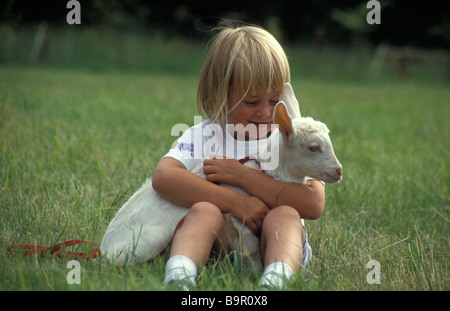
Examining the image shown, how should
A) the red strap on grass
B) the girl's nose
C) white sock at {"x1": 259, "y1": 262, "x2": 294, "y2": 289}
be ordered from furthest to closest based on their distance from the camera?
1. the girl's nose
2. the red strap on grass
3. white sock at {"x1": 259, "y1": 262, "x2": 294, "y2": 289}

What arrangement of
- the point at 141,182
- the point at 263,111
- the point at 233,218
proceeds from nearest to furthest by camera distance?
the point at 233,218, the point at 263,111, the point at 141,182

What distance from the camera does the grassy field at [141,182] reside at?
2.15m

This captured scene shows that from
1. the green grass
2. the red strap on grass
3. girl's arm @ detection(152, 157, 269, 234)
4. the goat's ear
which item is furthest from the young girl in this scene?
the red strap on grass

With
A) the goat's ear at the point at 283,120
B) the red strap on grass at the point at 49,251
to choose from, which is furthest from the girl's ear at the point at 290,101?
the red strap on grass at the point at 49,251

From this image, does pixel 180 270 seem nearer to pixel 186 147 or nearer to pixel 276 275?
pixel 276 275

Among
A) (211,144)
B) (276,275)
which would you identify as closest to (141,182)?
(211,144)

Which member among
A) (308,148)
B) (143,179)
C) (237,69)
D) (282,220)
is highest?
(237,69)

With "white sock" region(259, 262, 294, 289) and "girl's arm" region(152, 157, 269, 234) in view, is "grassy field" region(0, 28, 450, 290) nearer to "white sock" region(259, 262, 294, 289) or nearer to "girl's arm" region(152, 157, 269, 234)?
"white sock" region(259, 262, 294, 289)

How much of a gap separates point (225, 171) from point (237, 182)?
0.22 ft

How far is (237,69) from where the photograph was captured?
2510 millimetres

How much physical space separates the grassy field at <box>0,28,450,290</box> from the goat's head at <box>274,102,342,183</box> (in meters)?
0.41

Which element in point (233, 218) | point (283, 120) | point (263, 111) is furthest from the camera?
point (263, 111)

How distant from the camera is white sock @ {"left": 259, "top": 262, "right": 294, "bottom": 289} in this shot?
1.91m

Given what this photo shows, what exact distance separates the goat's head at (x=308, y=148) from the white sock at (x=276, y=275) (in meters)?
0.39
